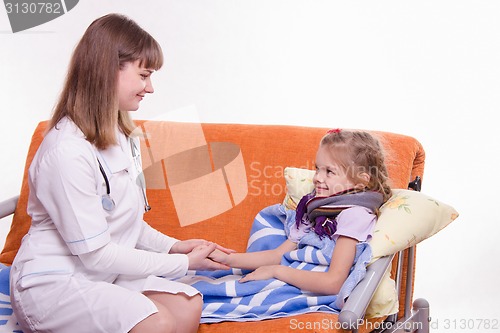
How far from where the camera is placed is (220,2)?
3049 millimetres

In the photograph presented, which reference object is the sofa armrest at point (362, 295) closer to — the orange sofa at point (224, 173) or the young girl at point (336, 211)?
the young girl at point (336, 211)

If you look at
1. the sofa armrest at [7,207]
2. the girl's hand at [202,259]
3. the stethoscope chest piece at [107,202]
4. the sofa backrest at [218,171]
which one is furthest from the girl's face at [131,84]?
the sofa armrest at [7,207]

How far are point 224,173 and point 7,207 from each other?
690mm

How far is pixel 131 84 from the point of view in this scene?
6.11ft

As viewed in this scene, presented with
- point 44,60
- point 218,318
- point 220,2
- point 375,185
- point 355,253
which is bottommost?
point 218,318

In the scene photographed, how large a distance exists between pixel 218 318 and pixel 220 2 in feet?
5.12

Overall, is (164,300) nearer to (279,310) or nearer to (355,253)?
(279,310)

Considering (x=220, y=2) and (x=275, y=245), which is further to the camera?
(x=220, y=2)

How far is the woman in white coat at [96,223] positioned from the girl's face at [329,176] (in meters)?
0.36

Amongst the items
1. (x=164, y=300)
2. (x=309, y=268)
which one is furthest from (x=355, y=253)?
(x=164, y=300)

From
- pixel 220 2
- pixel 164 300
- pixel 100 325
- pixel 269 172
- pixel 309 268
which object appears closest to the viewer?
pixel 100 325

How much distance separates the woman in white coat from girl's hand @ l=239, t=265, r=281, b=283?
4.4 inches

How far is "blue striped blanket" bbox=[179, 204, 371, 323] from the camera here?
187 centimetres

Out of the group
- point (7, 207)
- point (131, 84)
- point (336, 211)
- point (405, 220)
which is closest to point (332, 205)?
point (336, 211)
